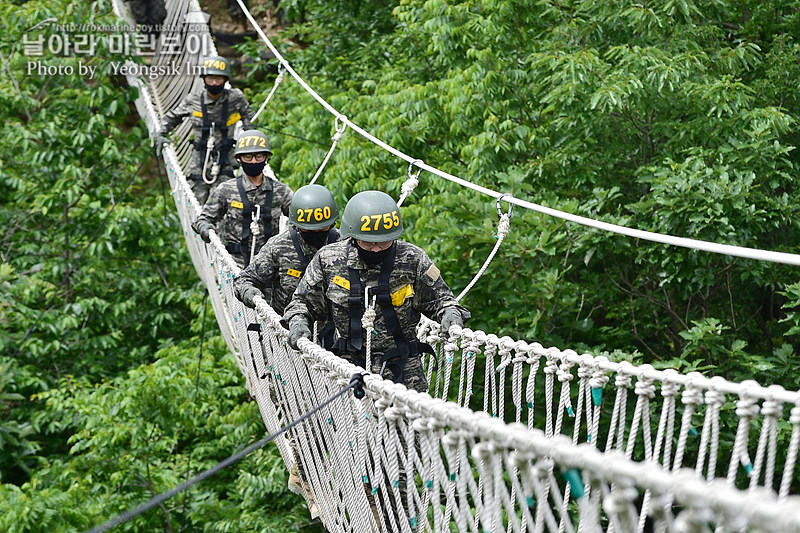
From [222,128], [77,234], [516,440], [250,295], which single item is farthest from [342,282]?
[77,234]

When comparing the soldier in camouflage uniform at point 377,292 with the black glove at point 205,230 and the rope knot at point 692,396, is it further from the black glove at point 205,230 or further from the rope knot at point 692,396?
the black glove at point 205,230

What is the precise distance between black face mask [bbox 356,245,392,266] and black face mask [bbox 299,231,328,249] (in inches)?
28.6

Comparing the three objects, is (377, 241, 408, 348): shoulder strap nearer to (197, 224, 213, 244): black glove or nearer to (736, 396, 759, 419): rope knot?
(736, 396, 759, 419): rope knot

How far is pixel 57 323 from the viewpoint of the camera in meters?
8.09

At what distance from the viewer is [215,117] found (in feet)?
20.4

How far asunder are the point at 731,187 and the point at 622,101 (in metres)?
0.73

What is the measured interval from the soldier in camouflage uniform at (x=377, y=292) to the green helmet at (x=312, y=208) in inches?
21.2

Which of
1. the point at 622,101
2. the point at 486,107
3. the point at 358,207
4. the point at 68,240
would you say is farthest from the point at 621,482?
the point at 68,240

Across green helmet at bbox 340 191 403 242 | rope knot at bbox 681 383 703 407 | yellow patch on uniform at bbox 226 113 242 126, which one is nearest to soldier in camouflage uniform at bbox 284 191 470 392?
green helmet at bbox 340 191 403 242

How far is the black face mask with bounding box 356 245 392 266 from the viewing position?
3045 millimetres

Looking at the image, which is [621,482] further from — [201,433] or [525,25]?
[201,433]

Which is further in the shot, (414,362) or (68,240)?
(68,240)

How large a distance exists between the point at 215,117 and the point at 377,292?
3.53 meters

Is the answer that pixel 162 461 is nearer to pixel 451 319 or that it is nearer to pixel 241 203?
pixel 241 203
